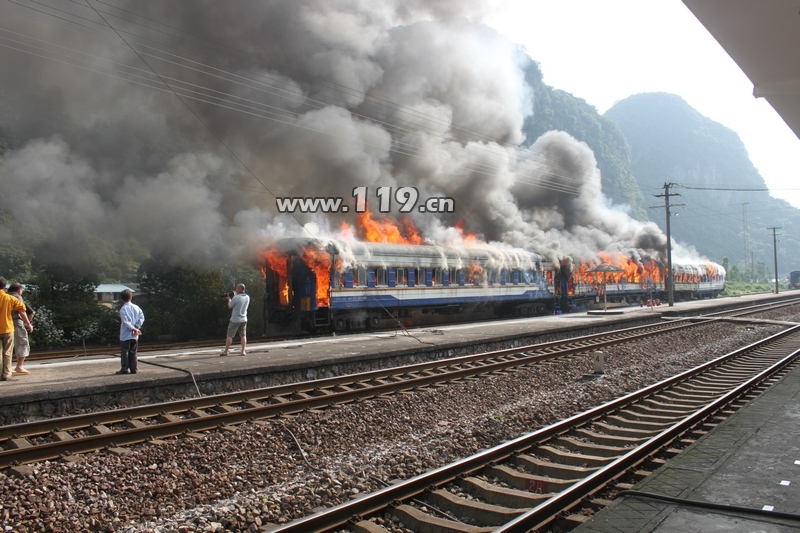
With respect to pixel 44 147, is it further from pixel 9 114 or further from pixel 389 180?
pixel 389 180

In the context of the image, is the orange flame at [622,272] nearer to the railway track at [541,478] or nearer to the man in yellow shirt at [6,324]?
the railway track at [541,478]

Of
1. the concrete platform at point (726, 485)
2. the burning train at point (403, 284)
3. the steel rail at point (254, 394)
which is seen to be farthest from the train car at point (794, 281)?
the concrete platform at point (726, 485)

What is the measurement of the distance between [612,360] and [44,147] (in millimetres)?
18358

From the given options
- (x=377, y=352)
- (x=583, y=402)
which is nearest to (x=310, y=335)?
(x=377, y=352)

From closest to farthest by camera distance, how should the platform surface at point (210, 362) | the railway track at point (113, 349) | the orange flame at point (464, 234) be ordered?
the platform surface at point (210, 362) → the railway track at point (113, 349) → the orange flame at point (464, 234)

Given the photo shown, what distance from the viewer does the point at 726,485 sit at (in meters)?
4.74

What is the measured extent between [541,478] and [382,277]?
524 inches

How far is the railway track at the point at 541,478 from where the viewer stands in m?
4.48

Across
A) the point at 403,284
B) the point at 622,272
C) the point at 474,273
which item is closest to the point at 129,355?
the point at 403,284

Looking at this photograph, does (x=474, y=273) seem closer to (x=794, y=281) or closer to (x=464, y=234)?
(x=464, y=234)

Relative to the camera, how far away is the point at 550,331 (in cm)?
1711

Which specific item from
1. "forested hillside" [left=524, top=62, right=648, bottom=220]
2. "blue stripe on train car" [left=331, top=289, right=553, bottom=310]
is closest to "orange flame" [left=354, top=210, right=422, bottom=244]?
"blue stripe on train car" [left=331, top=289, right=553, bottom=310]

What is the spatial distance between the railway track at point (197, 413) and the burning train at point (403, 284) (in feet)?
20.6

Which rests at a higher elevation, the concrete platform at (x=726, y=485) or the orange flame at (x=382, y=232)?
the orange flame at (x=382, y=232)
